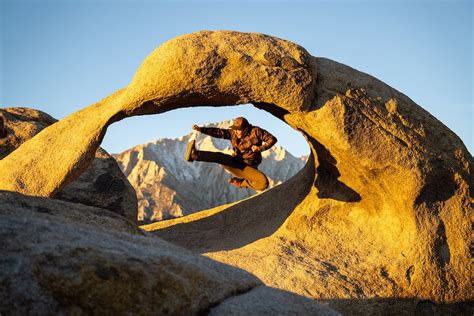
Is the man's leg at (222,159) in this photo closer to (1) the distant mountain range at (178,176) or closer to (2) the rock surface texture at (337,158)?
(2) the rock surface texture at (337,158)

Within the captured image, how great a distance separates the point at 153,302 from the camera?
377cm

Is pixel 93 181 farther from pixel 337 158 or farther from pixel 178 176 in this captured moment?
pixel 178 176

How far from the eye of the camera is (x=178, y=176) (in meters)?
35.8

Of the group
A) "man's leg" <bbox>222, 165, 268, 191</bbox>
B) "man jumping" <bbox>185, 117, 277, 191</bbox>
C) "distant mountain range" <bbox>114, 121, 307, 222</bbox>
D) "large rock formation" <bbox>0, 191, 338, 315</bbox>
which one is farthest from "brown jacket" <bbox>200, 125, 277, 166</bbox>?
"distant mountain range" <bbox>114, 121, 307, 222</bbox>

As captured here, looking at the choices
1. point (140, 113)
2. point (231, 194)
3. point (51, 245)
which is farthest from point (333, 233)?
point (231, 194)

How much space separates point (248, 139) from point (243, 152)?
0.82 ft

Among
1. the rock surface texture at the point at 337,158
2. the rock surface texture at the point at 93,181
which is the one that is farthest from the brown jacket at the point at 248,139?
the rock surface texture at the point at 93,181

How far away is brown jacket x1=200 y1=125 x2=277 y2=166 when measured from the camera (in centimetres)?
901

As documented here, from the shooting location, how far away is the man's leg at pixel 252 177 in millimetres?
9312

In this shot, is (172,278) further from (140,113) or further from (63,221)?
(140,113)

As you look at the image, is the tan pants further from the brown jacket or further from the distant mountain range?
the distant mountain range

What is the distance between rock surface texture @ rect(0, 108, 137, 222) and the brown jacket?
3.15 m

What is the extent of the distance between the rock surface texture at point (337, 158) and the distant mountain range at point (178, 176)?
60.6ft

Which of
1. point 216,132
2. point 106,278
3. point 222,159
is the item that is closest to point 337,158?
point 222,159
